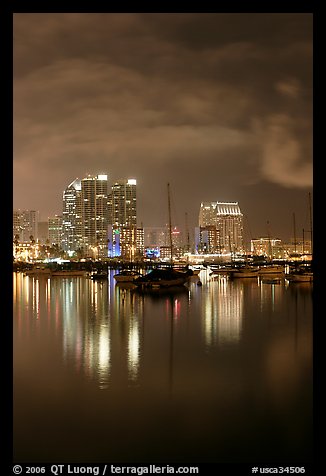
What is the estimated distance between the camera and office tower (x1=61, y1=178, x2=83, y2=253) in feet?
371

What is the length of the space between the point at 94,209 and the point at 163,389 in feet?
353

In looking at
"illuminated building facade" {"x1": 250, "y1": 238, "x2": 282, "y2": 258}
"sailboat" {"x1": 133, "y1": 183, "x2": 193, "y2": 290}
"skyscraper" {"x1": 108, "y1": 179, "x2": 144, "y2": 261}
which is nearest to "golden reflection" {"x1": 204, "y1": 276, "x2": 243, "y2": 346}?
"sailboat" {"x1": 133, "y1": 183, "x2": 193, "y2": 290}

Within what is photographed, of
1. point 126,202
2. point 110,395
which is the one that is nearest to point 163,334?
point 110,395

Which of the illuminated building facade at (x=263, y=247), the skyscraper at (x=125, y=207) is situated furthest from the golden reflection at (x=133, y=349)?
the illuminated building facade at (x=263, y=247)

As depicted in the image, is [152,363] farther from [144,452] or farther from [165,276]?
[165,276]

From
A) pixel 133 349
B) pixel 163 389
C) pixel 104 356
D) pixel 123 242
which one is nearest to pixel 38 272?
pixel 133 349

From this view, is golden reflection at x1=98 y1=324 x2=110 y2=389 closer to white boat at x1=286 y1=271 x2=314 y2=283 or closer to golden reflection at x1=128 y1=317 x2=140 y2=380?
golden reflection at x1=128 y1=317 x2=140 y2=380

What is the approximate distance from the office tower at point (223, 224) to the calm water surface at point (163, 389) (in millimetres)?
105043

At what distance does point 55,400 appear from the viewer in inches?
292

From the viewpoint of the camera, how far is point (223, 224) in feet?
429

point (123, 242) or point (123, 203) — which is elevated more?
point (123, 203)

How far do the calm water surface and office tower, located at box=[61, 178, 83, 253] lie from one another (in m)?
98.7

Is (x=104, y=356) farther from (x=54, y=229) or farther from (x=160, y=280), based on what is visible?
(x=54, y=229)
